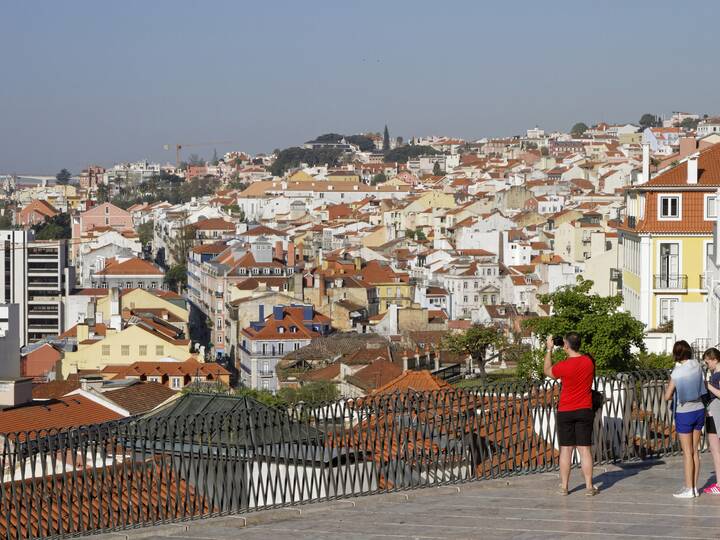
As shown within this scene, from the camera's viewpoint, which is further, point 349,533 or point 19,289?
point 19,289

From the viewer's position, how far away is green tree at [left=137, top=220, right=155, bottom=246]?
494ft

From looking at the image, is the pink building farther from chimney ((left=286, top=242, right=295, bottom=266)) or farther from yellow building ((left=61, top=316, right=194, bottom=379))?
yellow building ((left=61, top=316, right=194, bottom=379))

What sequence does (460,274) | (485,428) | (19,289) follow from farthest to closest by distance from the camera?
(19,289)
(460,274)
(485,428)

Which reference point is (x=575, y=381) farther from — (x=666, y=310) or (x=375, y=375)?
(x=375, y=375)

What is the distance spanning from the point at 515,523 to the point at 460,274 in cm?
7663

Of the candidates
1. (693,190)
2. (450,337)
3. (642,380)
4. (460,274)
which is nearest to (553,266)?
(460,274)

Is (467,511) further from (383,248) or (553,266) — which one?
(383,248)

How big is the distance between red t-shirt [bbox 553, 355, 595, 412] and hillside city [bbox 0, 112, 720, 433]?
12.5 feet

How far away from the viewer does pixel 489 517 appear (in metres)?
9.59

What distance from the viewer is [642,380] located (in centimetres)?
1202

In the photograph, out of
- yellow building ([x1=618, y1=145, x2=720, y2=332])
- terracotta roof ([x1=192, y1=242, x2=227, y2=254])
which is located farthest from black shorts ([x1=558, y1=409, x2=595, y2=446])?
terracotta roof ([x1=192, y1=242, x2=227, y2=254])

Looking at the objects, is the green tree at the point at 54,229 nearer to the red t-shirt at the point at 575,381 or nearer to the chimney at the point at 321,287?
the chimney at the point at 321,287

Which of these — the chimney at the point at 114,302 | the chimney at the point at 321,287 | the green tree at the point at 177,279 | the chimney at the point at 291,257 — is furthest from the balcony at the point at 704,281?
the green tree at the point at 177,279

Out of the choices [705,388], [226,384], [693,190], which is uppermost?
[693,190]
